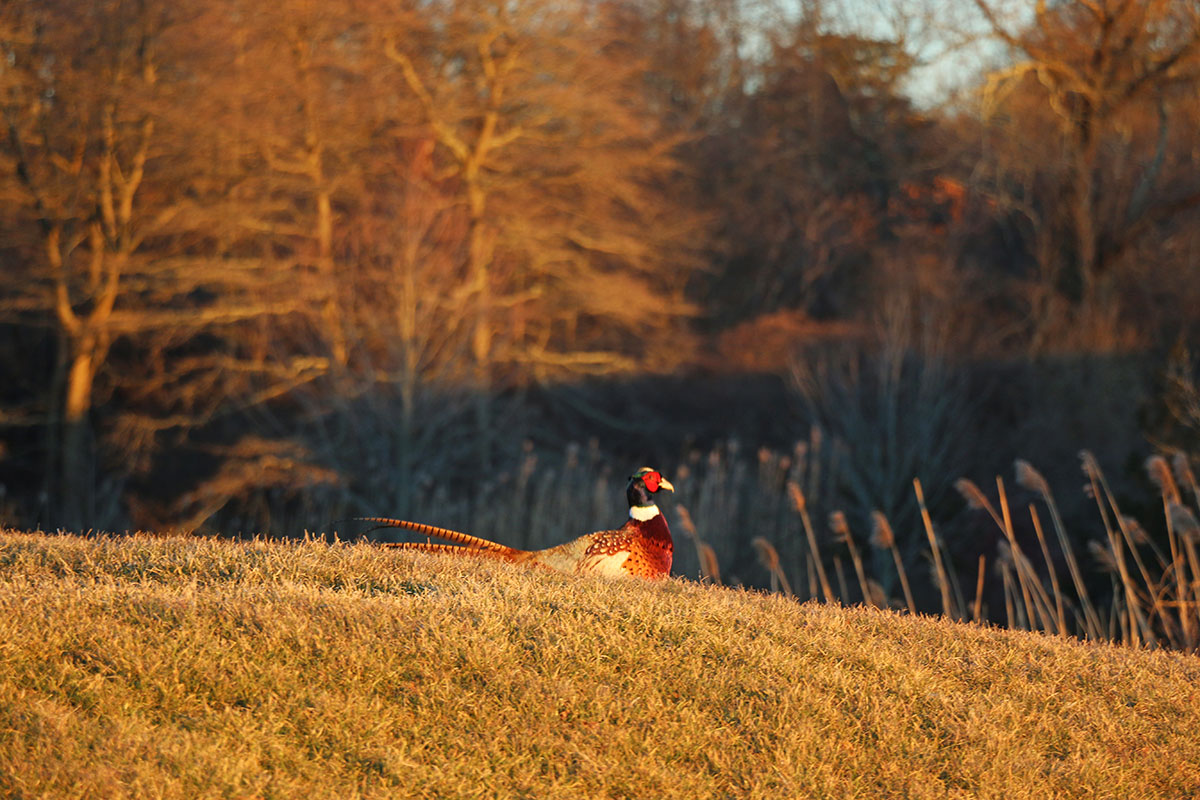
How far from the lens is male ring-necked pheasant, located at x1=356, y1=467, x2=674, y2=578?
19.8 feet

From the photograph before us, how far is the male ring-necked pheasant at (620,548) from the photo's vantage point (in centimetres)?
604

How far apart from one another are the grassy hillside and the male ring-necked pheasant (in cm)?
86

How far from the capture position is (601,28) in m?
23.2

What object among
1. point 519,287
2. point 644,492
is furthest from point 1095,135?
point 644,492

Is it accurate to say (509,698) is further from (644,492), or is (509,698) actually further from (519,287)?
(519,287)

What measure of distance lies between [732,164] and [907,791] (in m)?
26.0

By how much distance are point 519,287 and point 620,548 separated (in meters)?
19.1

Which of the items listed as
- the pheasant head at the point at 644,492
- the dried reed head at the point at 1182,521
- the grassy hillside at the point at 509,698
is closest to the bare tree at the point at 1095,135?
the dried reed head at the point at 1182,521

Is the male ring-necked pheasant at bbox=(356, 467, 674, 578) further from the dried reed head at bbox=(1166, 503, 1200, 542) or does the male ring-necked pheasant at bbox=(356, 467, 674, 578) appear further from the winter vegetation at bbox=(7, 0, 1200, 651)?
the winter vegetation at bbox=(7, 0, 1200, 651)

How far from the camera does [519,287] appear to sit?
24.8m

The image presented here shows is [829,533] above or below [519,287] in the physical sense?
below

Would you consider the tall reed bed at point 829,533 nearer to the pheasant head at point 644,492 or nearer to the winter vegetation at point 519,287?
the winter vegetation at point 519,287

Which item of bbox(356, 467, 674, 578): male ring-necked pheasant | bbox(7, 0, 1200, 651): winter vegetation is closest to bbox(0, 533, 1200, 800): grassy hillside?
bbox(356, 467, 674, 578): male ring-necked pheasant

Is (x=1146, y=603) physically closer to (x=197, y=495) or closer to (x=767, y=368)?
(x=767, y=368)
